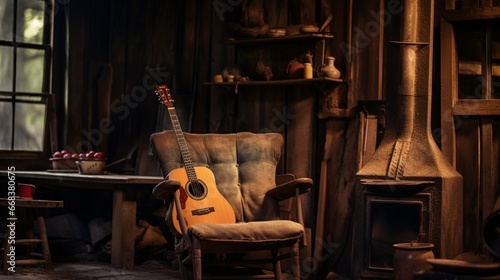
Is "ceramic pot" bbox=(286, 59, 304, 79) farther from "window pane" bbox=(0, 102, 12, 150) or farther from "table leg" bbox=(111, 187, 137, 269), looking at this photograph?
"window pane" bbox=(0, 102, 12, 150)

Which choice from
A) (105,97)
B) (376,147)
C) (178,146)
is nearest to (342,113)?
(376,147)

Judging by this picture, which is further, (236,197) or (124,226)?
(124,226)

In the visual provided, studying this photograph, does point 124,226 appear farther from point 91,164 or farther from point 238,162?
point 238,162

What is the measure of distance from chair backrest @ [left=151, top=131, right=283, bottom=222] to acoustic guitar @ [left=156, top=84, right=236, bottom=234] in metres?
0.07

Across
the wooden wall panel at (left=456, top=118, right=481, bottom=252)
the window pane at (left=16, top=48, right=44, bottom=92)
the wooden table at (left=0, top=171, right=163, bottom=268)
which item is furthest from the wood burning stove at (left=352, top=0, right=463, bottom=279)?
the window pane at (left=16, top=48, right=44, bottom=92)

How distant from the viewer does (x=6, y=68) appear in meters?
7.73

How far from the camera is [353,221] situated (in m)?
6.25

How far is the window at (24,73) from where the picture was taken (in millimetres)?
7707

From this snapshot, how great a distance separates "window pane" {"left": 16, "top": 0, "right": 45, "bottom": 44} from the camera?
7820mm

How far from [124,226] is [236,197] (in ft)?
3.93

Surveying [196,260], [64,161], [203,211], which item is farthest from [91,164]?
[196,260]

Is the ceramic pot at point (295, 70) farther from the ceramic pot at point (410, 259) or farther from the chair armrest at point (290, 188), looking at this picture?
the ceramic pot at point (410, 259)

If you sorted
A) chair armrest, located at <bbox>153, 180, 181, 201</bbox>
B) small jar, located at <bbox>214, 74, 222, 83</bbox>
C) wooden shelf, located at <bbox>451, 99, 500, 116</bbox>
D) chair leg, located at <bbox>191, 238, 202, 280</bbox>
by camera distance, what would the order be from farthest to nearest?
small jar, located at <bbox>214, 74, 222, 83</bbox> → wooden shelf, located at <bbox>451, 99, 500, 116</bbox> → chair armrest, located at <bbox>153, 180, 181, 201</bbox> → chair leg, located at <bbox>191, 238, 202, 280</bbox>

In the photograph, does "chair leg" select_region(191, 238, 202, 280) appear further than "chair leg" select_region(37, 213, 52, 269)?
No
